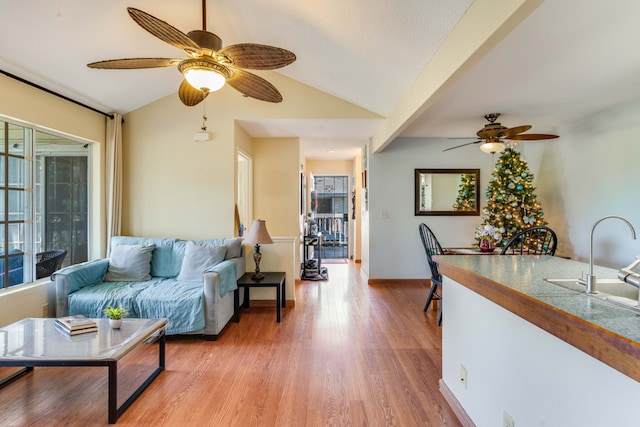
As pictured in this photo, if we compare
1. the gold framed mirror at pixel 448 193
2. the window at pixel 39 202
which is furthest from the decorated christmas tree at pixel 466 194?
the window at pixel 39 202

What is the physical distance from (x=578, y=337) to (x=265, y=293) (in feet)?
11.5

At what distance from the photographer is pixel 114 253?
3557mm

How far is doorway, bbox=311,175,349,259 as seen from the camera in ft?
25.9

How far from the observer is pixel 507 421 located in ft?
4.83

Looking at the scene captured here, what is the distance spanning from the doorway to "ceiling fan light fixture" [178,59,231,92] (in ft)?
18.4

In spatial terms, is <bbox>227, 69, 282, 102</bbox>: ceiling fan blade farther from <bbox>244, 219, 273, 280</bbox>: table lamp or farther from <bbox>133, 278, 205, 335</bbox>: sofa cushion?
<bbox>133, 278, 205, 335</bbox>: sofa cushion

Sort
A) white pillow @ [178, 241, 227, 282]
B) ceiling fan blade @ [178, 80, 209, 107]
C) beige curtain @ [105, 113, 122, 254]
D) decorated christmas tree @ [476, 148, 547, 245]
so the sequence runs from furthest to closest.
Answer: decorated christmas tree @ [476, 148, 547, 245] < beige curtain @ [105, 113, 122, 254] < white pillow @ [178, 241, 227, 282] < ceiling fan blade @ [178, 80, 209, 107]

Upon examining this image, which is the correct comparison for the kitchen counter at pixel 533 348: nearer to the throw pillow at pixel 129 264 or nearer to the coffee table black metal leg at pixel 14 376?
the coffee table black metal leg at pixel 14 376

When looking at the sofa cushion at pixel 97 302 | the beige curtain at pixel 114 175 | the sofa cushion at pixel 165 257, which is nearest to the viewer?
the sofa cushion at pixel 97 302

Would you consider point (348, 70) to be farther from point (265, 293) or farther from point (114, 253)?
point (114, 253)

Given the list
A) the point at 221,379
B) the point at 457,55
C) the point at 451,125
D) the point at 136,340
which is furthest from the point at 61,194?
the point at 451,125

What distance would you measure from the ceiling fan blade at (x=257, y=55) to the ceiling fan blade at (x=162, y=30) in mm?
201

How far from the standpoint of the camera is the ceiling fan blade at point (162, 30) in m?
1.75

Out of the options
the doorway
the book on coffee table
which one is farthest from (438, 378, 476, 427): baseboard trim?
the doorway
